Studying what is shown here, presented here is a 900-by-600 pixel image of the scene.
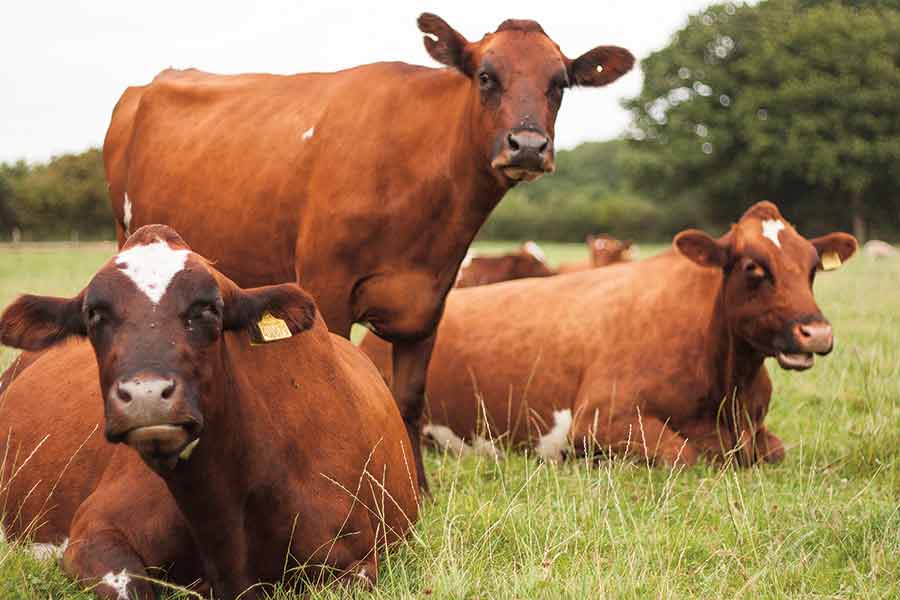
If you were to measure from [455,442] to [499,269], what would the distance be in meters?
7.49

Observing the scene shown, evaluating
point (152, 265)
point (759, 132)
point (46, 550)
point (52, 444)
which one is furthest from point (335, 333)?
point (759, 132)

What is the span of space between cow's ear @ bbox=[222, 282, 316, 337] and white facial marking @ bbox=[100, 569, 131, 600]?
3.13ft

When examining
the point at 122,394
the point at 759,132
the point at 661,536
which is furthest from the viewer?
the point at 759,132

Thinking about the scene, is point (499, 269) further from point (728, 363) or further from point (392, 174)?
point (392, 174)

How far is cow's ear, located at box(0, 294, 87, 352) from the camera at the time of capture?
142 inches

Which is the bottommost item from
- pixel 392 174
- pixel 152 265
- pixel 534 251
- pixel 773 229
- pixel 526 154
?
pixel 534 251

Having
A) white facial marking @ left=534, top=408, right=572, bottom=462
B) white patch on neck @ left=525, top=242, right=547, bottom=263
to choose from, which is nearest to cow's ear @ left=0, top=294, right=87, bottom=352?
white facial marking @ left=534, top=408, right=572, bottom=462

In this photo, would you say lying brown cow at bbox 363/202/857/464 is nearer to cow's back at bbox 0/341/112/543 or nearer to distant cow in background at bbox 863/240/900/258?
cow's back at bbox 0/341/112/543

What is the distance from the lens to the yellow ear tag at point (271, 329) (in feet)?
12.1

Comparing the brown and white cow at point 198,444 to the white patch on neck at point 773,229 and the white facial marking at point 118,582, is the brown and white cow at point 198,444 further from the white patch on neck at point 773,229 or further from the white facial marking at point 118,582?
the white patch on neck at point 773,229

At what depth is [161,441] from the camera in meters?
3.16

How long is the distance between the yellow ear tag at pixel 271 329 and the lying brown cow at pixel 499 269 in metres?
10.8

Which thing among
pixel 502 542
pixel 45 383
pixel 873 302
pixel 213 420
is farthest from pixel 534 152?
pixel 873 302

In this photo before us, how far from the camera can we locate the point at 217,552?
12.3ft
